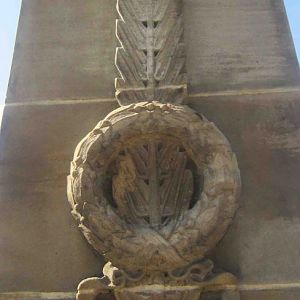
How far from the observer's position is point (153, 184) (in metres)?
4.86

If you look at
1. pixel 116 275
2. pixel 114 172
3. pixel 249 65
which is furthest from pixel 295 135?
pixel 116 275

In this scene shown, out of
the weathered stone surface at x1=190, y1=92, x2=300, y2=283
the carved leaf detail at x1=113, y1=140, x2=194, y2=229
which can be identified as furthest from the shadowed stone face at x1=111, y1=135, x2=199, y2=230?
the weathered stone surface at x1=190, y1=92, x2=300, y2=283

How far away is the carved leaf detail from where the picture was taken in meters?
4.76

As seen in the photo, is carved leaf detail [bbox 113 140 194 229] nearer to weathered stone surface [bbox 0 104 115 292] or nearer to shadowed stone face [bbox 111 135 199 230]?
shadowed stone face [bbox 111 135 199 230]

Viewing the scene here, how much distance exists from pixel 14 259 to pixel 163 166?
58.6 inches

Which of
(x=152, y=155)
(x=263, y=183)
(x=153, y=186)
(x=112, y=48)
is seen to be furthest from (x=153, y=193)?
(x=112, y=48)

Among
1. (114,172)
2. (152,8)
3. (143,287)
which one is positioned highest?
(152,8)

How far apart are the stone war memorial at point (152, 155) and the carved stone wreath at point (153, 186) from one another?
12mm

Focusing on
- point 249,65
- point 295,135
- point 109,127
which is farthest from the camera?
point 249,65

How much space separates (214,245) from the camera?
15.2 feet

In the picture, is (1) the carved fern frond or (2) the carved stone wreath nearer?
(2) the carved stone wreath

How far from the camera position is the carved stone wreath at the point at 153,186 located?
14.8 feet

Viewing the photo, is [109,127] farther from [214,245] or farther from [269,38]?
[269,38]

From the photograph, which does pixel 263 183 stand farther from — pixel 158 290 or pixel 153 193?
pixel 158 290
